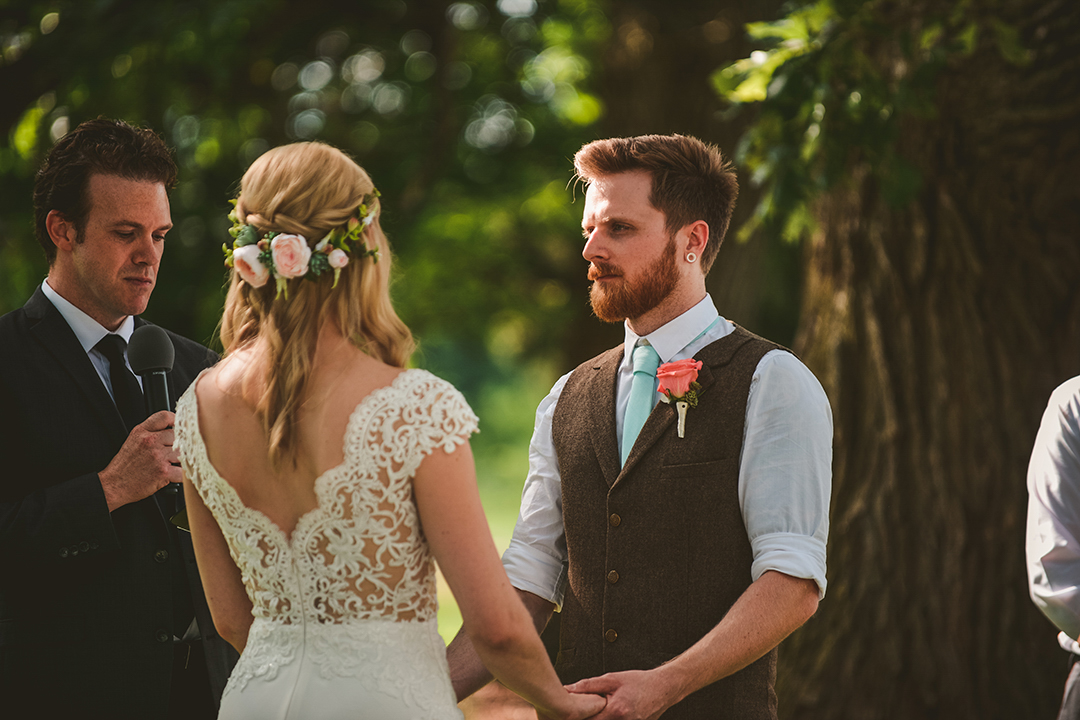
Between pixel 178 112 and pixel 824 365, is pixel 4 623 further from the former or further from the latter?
pixel 178 112

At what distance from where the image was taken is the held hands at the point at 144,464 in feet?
8.83

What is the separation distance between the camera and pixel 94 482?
8.96ft

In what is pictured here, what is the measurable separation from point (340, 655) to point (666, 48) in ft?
22.0

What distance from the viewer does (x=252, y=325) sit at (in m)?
2.19

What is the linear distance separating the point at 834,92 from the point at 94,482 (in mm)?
3336

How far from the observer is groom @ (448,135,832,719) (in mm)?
2441

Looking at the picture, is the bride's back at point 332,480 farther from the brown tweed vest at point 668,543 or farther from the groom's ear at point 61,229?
the groom's ear at point 61,229

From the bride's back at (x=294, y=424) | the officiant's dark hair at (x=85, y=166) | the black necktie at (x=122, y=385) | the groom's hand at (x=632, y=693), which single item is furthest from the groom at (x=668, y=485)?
the officiant's dark hair at (x=85, y=166)

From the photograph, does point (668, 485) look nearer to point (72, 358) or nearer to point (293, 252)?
point (293, 252)

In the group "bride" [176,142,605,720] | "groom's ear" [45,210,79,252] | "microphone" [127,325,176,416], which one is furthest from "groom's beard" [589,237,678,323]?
"groom's ear" [45,210,79,252]

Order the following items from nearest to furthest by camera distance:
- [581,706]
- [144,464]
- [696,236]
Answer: [581,706] → [144,464] → [696,236]

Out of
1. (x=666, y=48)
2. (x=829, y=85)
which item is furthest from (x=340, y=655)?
(x=666, y=48)

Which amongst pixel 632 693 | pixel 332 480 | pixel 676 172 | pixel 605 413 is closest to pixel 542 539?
pixel 605 413

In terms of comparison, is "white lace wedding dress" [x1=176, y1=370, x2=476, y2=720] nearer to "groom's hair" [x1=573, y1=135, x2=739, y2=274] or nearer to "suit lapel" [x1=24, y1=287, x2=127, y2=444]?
"suit lapel" [x1=24, y1=287, x2=127, y2=444]
